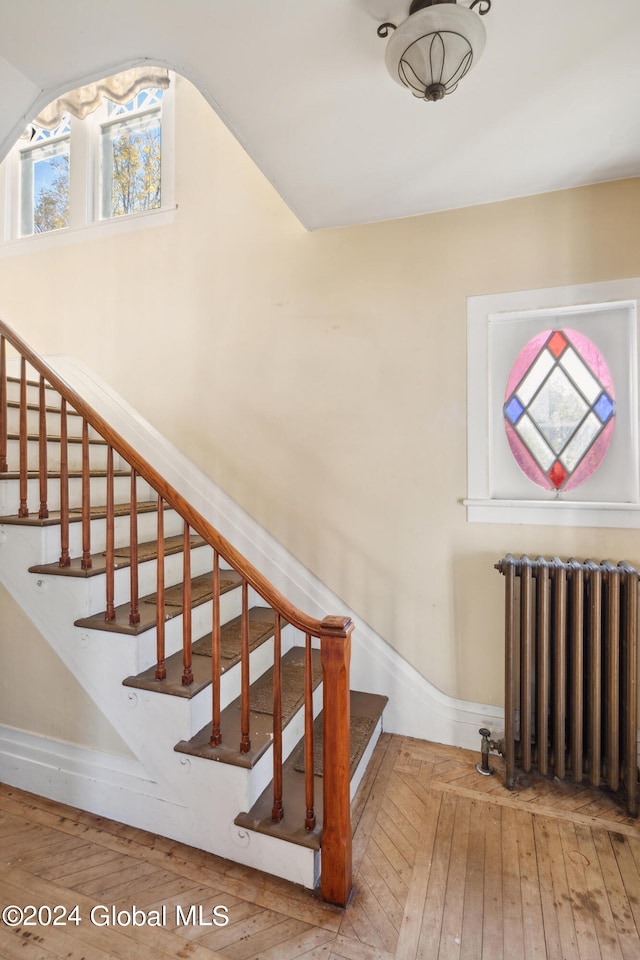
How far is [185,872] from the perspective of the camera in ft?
5.11

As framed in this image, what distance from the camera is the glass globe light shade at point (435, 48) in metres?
1.19

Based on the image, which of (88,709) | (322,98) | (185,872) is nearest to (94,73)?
(322,98)

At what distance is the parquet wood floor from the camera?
4.29ft

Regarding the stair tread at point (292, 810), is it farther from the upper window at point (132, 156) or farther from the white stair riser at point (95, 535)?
the upper window at point (132, 156)

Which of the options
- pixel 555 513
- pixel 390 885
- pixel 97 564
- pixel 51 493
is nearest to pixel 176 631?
pixel 97 564

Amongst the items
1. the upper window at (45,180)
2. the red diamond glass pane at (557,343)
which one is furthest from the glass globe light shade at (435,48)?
the upper window at (45,180)

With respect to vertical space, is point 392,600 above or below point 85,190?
below

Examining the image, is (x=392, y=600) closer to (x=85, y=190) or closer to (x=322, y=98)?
(x=322, y=98)

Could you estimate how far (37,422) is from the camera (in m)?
2.63

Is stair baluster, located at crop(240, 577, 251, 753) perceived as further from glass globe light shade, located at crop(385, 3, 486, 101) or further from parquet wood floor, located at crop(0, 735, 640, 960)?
glass globe light shade, located at crop(385, 3, 486, 101)

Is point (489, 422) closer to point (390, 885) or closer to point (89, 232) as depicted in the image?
point (390, 885)

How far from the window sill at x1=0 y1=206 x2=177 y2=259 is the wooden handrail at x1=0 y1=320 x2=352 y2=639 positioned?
59.1 inches

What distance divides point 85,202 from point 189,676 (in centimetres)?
335

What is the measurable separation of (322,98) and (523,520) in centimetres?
194
